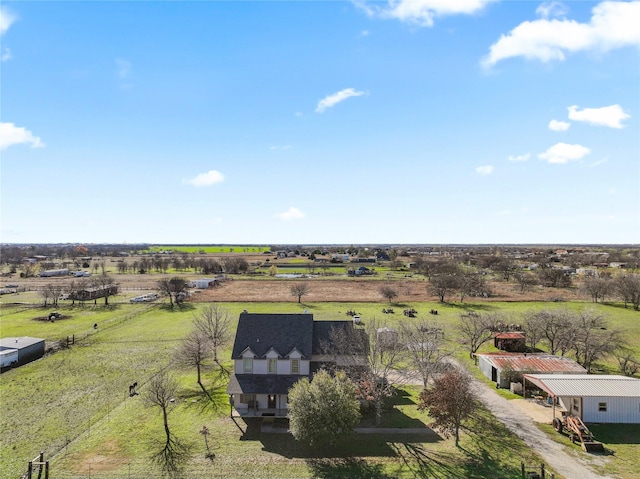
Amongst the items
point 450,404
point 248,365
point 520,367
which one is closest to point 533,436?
point 450,404

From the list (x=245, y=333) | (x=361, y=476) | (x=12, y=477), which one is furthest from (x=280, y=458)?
(x=12, y=477)

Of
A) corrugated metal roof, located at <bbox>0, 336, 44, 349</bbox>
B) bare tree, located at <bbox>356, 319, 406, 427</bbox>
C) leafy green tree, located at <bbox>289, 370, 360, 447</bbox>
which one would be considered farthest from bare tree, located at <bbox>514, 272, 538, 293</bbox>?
corrugated metal roof, located at <bbox>0, 336, 44, 349</bbox>

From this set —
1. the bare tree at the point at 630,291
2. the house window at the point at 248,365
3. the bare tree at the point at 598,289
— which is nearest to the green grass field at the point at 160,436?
the house window at the point at 248,365

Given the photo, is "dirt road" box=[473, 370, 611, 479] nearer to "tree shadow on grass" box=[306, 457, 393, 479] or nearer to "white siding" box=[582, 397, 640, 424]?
"white siding" box=[582, 397, 640, 424]

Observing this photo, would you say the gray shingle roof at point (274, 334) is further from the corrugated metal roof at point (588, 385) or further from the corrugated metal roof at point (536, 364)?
the corrugated metal roof at point (588, 385)

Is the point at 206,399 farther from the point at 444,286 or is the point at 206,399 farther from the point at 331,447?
the point at 444,286

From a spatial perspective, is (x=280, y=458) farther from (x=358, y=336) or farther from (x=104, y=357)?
(x=104, y=357)
